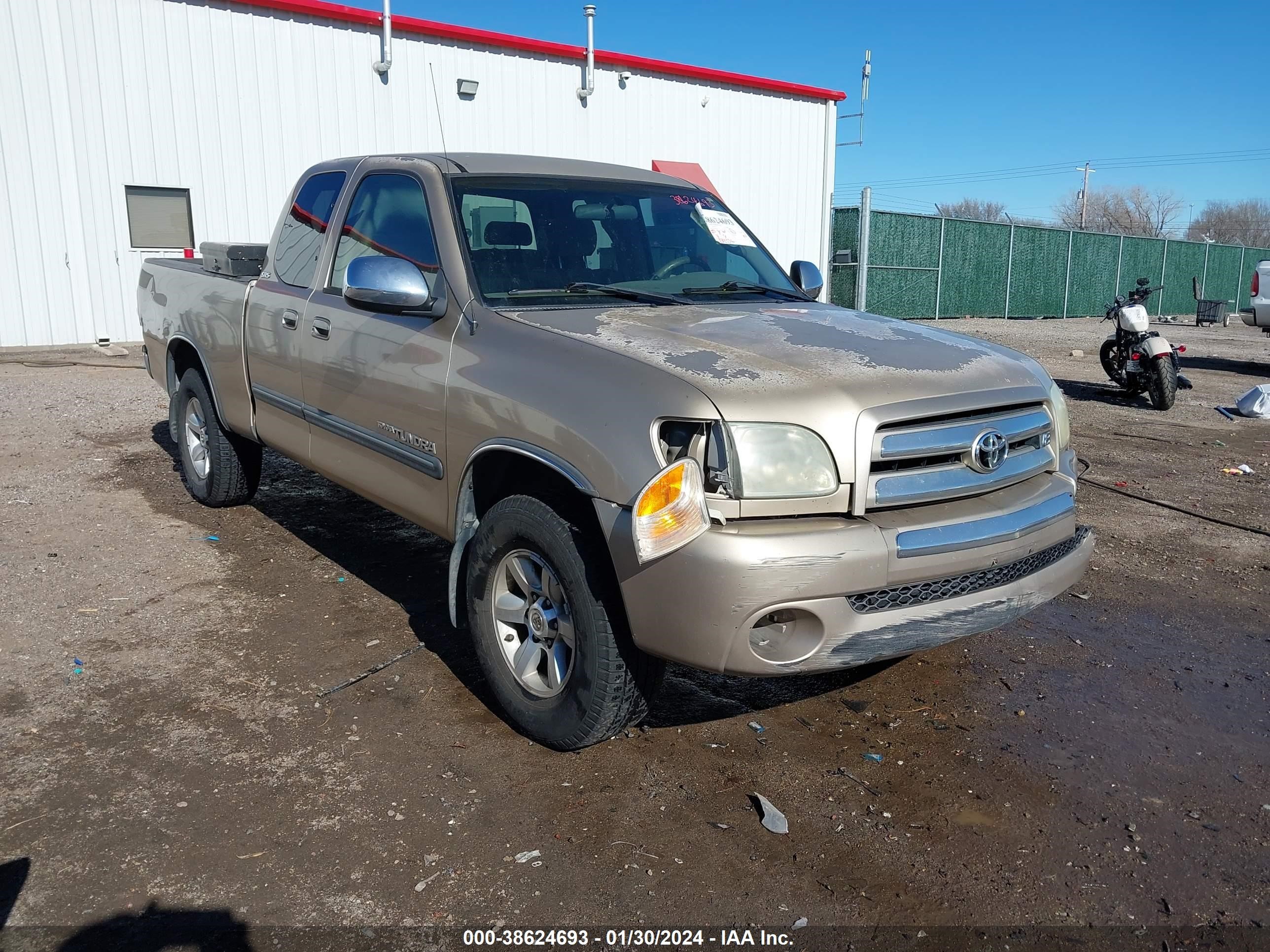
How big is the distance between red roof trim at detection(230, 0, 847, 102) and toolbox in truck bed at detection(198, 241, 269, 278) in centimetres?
1063

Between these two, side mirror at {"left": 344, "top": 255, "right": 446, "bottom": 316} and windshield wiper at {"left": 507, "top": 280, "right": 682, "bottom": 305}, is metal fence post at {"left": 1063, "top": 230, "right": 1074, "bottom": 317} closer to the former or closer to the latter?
windshield wiper at {"left": 507, "top": 280, "right": 682, "bottom": 305}

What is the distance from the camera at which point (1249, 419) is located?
34.6 ft

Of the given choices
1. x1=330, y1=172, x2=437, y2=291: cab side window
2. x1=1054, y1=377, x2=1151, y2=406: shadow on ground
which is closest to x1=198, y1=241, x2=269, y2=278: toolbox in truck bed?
x1=330, y1=172, x2=437, y2=291: cab side window

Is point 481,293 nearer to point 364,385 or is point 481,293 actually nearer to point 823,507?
point 364,385

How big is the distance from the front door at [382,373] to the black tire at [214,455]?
155cm

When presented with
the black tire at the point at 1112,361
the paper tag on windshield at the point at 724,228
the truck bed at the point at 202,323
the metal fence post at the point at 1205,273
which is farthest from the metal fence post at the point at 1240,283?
the truck bed at the point at 202,323

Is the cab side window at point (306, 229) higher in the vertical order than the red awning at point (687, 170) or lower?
lower

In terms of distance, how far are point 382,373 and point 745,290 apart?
156cm

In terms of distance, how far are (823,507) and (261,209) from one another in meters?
15.1

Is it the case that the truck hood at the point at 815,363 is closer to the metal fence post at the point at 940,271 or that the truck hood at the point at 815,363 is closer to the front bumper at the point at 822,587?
the front bumper at the point at 822,587

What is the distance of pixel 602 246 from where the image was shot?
4219mm

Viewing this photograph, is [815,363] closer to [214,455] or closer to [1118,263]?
[214,455]

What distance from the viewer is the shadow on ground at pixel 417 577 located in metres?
3.88

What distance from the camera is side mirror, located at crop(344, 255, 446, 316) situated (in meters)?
3.69
